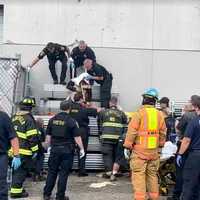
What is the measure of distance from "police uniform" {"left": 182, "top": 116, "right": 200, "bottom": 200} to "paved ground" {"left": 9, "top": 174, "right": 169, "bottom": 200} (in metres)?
1.59

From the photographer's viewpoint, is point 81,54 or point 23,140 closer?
point 23,140

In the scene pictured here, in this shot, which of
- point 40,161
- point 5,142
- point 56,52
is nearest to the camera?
point 5,142

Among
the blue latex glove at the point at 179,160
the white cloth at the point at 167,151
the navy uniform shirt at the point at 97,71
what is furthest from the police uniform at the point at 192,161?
the navy uniform shirt at the point at 97,71

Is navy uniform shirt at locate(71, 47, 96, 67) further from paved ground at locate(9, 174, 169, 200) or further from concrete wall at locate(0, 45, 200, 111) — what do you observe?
paved ground at locate(9, 174, 169, 200)

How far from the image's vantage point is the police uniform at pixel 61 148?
9.38 m

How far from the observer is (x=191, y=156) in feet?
27.9

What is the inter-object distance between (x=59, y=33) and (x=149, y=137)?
24.5ft

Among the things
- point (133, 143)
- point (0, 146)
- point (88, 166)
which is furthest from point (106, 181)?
point (0, 146)

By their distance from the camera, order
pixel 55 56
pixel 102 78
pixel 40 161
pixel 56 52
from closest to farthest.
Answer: pixel 40 161 → pixel 102 78 → pixel 56 52 → pixel 55 56

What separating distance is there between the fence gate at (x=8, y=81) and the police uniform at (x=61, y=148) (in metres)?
4.30

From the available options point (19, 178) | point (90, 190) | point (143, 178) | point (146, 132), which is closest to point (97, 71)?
point (90, 190)

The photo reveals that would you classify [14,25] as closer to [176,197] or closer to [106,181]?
[106,181]

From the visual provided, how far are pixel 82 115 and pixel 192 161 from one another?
3.86 meters

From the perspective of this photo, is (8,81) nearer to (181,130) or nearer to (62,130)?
(62,130)
